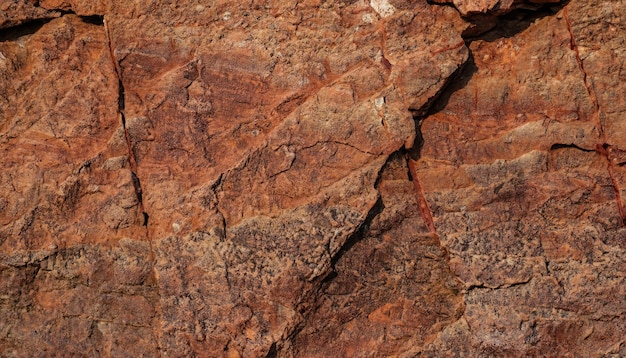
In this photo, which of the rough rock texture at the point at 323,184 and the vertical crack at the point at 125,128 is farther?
the vertical crack at the point at 125,128

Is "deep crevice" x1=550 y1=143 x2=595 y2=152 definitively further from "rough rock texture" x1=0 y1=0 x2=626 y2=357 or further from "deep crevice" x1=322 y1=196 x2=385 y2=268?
"deep crevice" x1=322 y1=196 x2=385 y2=268

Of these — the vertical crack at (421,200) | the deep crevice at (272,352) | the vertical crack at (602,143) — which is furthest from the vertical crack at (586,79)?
the deep crevice at (272,352)

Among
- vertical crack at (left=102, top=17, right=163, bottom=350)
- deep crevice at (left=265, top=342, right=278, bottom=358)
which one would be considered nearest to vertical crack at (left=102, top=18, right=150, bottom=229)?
vertical crack at (left=102, top=17, right=163, bottom=350)

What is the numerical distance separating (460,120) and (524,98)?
42cm

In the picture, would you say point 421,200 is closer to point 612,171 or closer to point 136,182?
point 612,171

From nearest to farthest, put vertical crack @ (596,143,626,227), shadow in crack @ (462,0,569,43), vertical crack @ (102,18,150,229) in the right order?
vertical crack @ (596,143,626,227) → shadow in crack @ (462,0,569,43) → vertical crack @ (102,18,150,229)

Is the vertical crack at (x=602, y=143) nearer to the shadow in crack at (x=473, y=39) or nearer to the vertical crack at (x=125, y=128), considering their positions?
the shadow in crack at (x=473, y=39)

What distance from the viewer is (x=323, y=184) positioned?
3928 mm

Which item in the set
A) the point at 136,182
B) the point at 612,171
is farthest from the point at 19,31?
the point at 612,171

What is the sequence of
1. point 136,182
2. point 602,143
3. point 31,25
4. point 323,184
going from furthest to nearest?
point 31,25 → point 136,182 → point 323,184 → point 602,143

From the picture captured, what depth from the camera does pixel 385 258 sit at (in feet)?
12.9

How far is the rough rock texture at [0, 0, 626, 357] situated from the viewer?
A: 3.81 metres

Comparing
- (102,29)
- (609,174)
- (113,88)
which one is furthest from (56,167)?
(609,174)

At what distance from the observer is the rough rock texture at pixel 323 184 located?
3.81 meters
